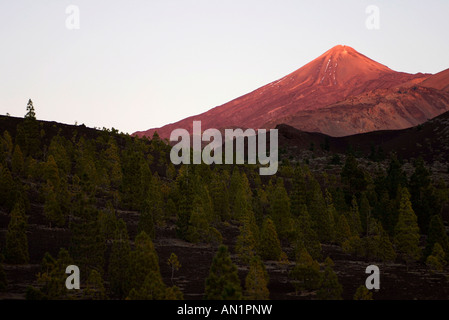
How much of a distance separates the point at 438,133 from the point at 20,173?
140754 mm

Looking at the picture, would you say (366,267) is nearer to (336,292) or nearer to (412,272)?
(412,272)

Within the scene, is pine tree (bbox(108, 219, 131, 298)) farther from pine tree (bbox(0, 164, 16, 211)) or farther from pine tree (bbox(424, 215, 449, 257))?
pine tree (bbox(424, 215, 449, 257))

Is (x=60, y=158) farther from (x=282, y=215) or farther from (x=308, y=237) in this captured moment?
→ (x=308, y=237)

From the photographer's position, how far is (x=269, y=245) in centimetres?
5600

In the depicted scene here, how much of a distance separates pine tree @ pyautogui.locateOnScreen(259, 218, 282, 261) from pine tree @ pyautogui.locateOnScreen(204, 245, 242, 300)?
24467mm

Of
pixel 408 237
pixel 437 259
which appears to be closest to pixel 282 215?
pixel 408 237

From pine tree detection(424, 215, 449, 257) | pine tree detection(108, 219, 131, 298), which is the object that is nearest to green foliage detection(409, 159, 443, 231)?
pine tree detection(424, 215, 449, 257)

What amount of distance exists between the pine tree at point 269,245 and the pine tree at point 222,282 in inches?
963

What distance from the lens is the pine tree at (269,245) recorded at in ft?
184

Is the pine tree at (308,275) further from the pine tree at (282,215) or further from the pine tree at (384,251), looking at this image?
the pine tree at (282,215)

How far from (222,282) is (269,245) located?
26768 mm

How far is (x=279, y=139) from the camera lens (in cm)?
19038
